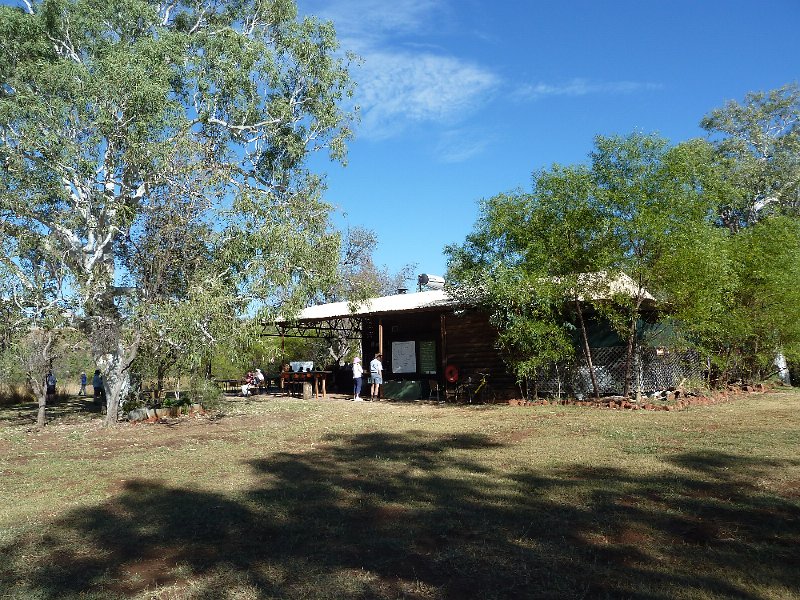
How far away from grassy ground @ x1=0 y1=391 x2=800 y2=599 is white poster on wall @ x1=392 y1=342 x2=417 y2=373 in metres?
11.5

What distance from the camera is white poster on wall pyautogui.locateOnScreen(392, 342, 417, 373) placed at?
22.6 m

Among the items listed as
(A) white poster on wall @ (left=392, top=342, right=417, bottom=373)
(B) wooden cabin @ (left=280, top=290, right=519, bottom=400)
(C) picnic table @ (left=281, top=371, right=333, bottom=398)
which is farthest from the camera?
(A) white poster on wall @ (left=392, top=342, right=417, bottom=373)

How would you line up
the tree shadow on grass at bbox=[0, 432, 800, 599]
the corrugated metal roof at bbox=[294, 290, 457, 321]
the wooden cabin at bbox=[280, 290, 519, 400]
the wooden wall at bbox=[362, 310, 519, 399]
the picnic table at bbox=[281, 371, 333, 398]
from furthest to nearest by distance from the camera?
the picnic table at bbox=[281, 371, 333, 398] → the corrugated metal roof at bbox=[294, 290, 457, 321] → the wooden cabin at bbox=[280, 290, 519, 400] → the wooden wall at bbox=[362, 310, 519, 399] → the tree shadow on grass at bbox=[0, 432, 800, 599]

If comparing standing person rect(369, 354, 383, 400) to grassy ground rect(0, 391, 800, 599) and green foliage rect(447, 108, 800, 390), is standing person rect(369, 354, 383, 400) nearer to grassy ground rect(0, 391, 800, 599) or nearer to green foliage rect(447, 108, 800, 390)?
green foliage rect(447, 108, 800, 390)

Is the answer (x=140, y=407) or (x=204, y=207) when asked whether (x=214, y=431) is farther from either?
(x=204, y=207)

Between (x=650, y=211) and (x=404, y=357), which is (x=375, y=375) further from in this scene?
(x=650, y=211)

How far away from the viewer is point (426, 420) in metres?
13.4

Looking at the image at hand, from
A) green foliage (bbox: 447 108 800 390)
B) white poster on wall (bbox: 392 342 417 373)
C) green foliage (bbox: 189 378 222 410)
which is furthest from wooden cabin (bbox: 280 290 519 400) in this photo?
green foliage (bbox: 189 378 222 410)

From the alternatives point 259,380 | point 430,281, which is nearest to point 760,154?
point 430,281

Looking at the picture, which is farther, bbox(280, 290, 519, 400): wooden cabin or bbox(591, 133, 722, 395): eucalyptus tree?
bbox(280, 290, 519, 400): wooden cabin

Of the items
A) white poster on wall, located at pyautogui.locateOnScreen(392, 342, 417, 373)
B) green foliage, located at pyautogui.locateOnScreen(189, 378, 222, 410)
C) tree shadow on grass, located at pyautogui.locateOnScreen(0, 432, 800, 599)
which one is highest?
white poster on wall, located at pyautogui.locateOnScreen(392, 342, 417, 373)

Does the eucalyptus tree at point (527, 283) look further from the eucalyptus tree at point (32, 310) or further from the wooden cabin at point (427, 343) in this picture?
the eucalyptus tree at point (32, 310)

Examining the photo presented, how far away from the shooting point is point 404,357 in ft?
74.8

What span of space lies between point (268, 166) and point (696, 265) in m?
13.2
